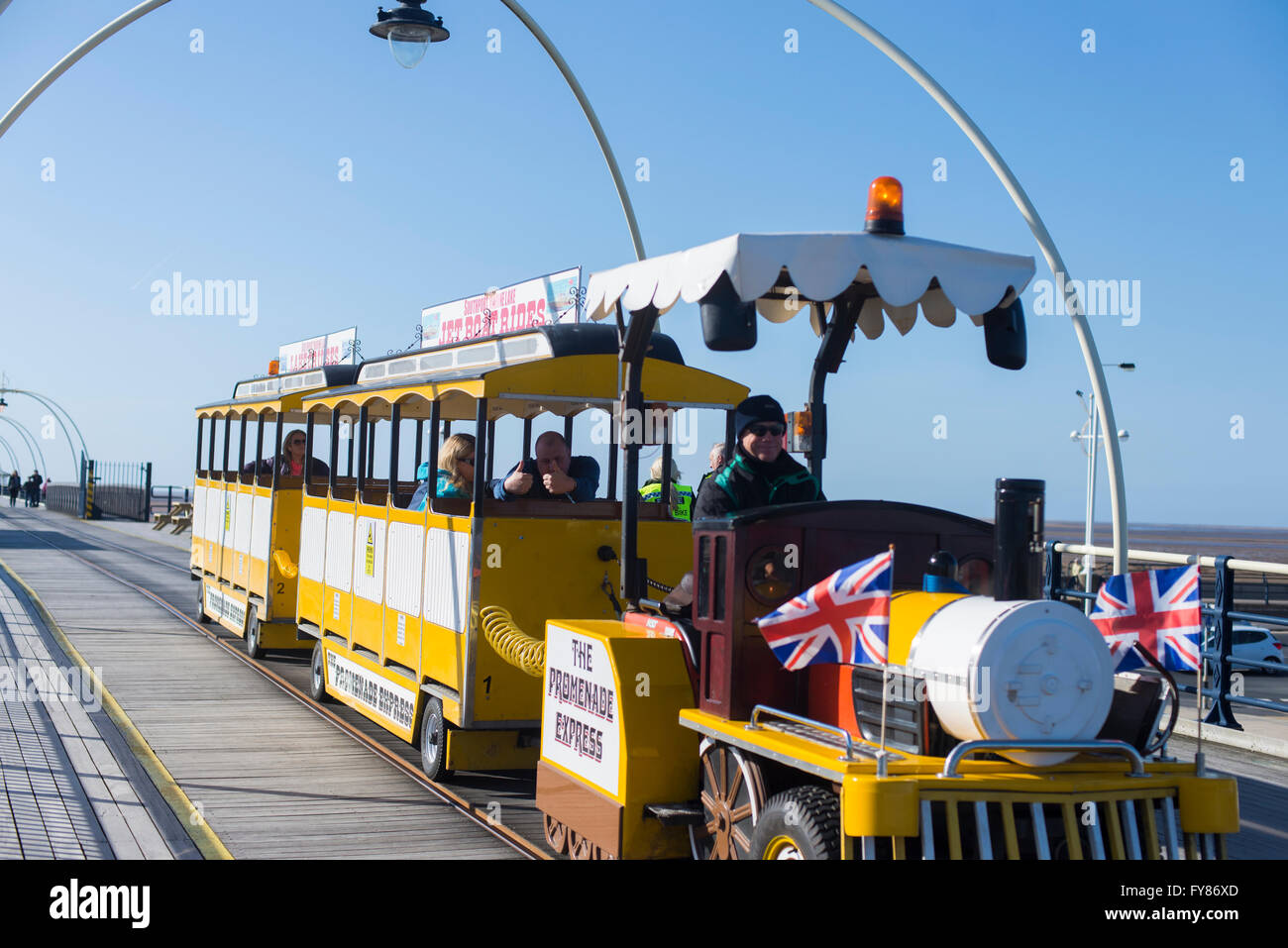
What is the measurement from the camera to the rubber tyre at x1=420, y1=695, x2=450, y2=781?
869 centimetres

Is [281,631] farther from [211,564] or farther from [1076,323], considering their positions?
[1076,323]

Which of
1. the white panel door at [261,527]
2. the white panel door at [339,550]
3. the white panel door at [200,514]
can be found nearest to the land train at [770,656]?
the white panel door at [339,550]

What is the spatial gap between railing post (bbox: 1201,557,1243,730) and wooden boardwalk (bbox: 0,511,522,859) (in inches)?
243

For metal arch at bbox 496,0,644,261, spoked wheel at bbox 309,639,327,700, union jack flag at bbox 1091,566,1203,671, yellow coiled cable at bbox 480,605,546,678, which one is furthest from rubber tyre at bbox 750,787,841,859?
metal arch at bbox 496,0,644,261

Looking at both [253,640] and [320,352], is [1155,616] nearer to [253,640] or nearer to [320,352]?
[253,640]

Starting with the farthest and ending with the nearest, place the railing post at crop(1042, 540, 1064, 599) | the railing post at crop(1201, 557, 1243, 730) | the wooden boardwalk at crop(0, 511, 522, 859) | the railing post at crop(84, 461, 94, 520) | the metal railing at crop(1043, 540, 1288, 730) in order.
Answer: the railing post at crop(84, 461, 94, 520) < the railing post at crop(1042, 540, 1064, 599) < the railing post at crop(1201, 557, 1243, 730) < the metal railing at crop(1043, 540, 1288, 730) < the wooden boardwalk at crop(0, 511, 522, 859)

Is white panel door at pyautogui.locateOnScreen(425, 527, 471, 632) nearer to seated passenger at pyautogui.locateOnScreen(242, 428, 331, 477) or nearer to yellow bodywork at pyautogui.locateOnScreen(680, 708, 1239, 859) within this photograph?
yellow bodywork at pyautogui.locateOnScreen(680, 708, 1239, 859)

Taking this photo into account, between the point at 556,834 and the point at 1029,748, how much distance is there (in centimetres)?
313

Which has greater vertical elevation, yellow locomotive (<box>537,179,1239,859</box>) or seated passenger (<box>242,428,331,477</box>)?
seated passenger (<box>242,428,331,477</box>)

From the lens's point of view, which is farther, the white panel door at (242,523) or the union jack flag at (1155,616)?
the white panel door at (242,523)

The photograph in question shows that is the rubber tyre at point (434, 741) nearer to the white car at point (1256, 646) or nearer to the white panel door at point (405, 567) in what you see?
the white panel door at point (405, 567)

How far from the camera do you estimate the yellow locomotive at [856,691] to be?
451cm

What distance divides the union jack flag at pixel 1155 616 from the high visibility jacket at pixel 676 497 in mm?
4527
